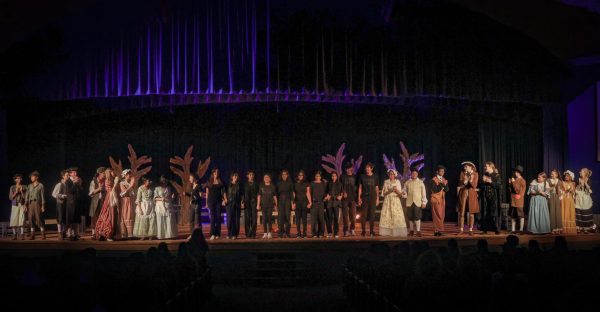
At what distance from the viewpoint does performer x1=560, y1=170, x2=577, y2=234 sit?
1418 centimetres

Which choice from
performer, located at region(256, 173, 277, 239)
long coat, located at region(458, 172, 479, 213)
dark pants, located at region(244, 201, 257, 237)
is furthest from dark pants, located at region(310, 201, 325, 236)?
long coat, located at region(458, 172, 479, 213)

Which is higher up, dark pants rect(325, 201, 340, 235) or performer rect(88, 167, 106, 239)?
performer rect(88, 167, 106, 239)

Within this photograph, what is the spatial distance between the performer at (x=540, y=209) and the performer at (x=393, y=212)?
10.6 feet

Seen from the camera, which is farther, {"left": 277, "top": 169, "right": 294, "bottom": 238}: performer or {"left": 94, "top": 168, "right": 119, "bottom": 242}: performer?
{"left": 277, "top": 169, "right": 294, "bottom": 238}: performer

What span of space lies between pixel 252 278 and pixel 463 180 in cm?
568

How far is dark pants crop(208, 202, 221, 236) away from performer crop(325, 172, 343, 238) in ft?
7.72

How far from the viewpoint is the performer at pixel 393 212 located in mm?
13219

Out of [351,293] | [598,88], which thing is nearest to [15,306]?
[351,293]

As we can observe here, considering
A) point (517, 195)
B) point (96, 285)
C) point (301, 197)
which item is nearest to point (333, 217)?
point (301, 197)

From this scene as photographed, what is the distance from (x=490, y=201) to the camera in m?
14.0

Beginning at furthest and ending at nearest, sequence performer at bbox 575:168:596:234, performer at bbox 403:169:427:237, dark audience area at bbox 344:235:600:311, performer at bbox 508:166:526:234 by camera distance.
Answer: performer at bbox 575:168:596:234, performer at bbox 508:166:526:234, performer at bbox 403:169:427:237, dark audience area at bbox 344:235:600:311

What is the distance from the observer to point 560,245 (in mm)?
6691

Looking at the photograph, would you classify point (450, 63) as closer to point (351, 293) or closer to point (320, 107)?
point (320, 107)

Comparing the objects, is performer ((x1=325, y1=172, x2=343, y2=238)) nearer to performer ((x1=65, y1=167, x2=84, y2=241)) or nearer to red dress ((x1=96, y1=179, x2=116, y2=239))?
red dress ((x1=96, y1=179, x2=116, y2=239))
